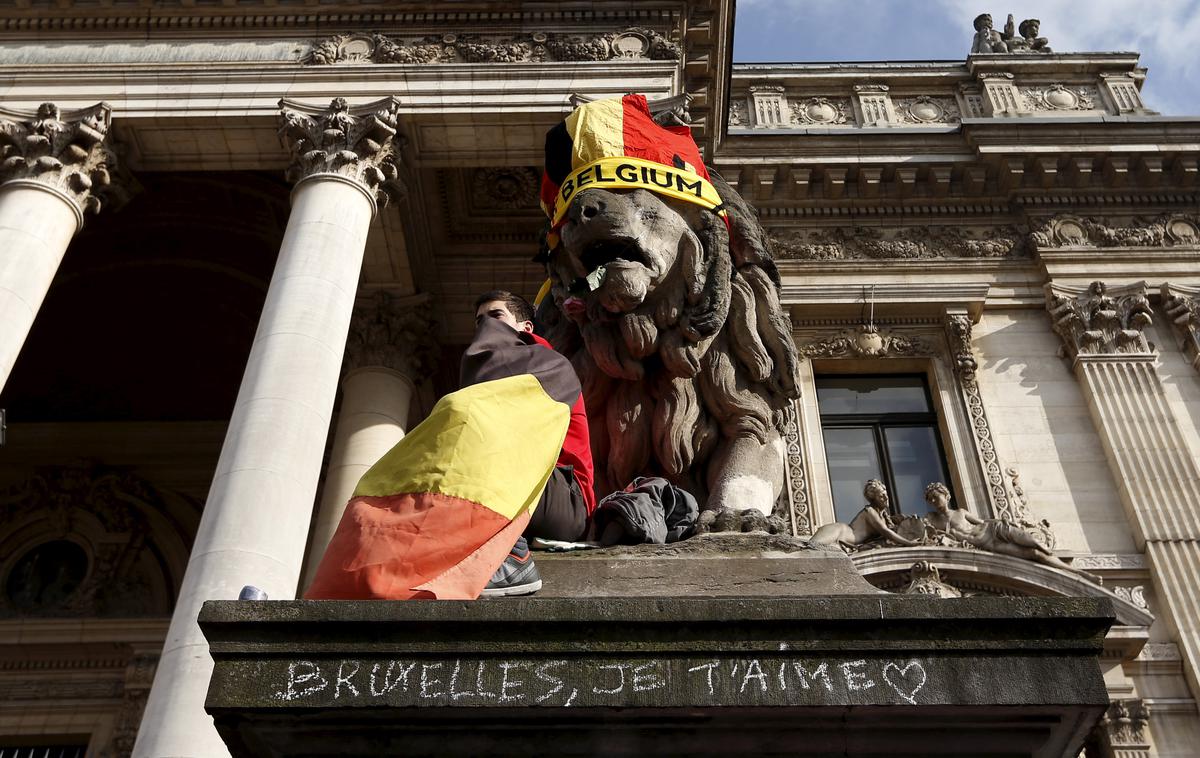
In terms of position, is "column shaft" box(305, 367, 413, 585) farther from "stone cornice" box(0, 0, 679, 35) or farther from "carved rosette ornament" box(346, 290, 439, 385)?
"stone cornice" box(0, 0, 679, 35)

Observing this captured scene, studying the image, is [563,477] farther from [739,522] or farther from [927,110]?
[927,110]

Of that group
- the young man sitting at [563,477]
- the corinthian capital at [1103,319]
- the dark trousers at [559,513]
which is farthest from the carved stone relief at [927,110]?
the dark trousers at [559,513]

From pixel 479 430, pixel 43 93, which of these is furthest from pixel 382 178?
pixel 479 430

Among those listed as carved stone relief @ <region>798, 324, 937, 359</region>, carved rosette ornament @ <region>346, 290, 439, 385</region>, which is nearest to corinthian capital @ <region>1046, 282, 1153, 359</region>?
carved stone relief @ <region>798, 324, 937, 359</region>

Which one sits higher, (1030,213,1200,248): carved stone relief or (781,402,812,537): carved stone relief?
(1030,213,1200,248): carved stone relief

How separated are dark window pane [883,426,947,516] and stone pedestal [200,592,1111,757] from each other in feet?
34.9

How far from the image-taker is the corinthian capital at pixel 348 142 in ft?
37.7

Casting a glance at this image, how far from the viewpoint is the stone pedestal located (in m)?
2.29

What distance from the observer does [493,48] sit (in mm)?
13102

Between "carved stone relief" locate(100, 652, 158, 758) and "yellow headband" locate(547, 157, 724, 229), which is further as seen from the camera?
"carved stone relief" locate(100, 652, 158, 758)

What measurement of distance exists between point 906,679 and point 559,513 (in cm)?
141

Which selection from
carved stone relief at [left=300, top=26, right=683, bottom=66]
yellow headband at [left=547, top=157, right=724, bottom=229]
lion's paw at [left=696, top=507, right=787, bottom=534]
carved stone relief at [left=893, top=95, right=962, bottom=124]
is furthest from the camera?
carved stone relief at [left=893, top=95, right=962, bottom=124]

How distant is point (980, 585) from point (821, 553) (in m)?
8.54

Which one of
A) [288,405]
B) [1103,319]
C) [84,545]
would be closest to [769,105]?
[1103,319]
